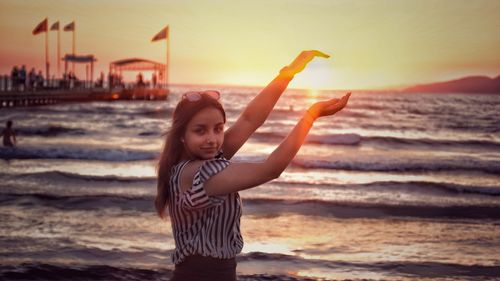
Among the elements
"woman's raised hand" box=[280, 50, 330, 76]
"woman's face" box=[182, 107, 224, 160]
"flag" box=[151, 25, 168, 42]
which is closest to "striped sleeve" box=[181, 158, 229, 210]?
"woman's face" box=[182, 107, 224, 160]

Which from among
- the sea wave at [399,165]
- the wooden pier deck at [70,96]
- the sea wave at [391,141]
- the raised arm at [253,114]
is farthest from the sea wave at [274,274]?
the wooden pier deck at [70,96]

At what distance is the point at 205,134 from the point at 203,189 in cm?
27

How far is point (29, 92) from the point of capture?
48.4 metres

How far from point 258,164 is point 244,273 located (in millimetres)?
5414

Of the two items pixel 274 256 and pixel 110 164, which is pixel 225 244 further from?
pixel 110 164

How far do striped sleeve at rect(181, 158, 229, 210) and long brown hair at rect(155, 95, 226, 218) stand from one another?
0.83ft

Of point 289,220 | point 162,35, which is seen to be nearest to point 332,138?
point 289,220

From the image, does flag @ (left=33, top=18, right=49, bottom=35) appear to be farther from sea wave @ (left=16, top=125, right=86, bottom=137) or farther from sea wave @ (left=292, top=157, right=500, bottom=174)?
sea wave @ (left=292, top=157, right=500, bottom=174)

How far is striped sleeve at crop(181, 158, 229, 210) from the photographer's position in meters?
2.31

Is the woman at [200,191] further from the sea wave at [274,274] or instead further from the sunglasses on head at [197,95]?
the sea wave at [274,274]

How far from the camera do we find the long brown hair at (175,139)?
2.51 m

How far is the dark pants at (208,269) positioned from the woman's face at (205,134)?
41 cm

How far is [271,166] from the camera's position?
2.13 metres

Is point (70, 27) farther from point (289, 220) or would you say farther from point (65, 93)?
point (289, 220)
